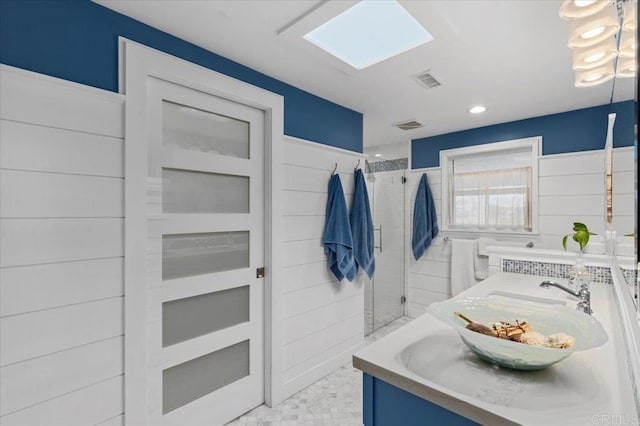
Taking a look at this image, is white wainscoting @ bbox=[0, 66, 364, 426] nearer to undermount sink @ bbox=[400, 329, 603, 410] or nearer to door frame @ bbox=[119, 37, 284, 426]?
door frame @ bbox=[119, 37, 284, 426]

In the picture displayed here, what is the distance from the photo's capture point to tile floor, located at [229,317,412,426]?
1.94 meters

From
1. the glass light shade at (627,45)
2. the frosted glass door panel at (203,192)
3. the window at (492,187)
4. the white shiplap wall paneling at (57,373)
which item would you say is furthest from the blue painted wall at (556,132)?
the white shiplap wall paneling at (57,373)

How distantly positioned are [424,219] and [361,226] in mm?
1321

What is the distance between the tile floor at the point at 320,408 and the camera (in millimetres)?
1939

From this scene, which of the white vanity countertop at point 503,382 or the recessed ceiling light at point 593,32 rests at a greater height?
the recessed ceiling light at point 593,32

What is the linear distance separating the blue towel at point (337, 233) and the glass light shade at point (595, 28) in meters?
1.60

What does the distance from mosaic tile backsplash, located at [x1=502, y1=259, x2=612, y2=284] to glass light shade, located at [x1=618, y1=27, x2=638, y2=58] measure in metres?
1.52

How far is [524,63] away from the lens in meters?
1.90

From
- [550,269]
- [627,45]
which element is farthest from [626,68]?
[550,269]

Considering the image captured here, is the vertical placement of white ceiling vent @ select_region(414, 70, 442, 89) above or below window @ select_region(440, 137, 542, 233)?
above

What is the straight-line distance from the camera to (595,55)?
1294 millimetres

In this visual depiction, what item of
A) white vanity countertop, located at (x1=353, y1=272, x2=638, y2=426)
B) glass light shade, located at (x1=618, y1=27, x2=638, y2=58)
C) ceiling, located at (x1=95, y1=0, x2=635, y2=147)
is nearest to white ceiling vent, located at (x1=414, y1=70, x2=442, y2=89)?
ceiling, located at (x1=95, y1=0, x2=635, y2=147)

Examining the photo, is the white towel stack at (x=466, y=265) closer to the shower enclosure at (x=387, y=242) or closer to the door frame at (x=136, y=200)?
the shower enclosure at (x=387, y=242)

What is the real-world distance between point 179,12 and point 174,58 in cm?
24
